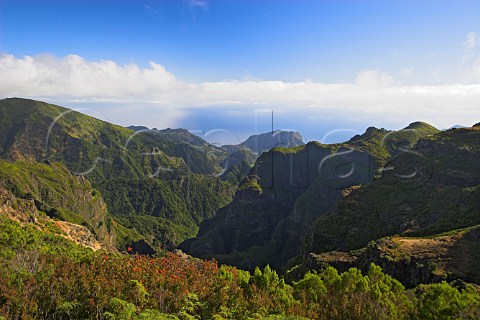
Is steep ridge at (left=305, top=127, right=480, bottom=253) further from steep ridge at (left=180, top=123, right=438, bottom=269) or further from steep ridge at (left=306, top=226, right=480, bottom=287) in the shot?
steep ridge at (left=180, top=123, right=438, bottom=269)

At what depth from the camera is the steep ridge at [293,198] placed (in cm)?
14550

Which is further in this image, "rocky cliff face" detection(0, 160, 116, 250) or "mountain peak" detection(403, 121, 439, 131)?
"mountain peak" detection(403, 121, 439, 131)

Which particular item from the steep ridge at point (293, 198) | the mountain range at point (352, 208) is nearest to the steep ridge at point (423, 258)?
the mountain range at point (352, 208)

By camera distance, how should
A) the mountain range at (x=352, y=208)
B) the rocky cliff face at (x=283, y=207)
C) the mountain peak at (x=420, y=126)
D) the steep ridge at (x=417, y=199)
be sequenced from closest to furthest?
the mountain range at (x=352, y=208), the steep ridge at (x=417, y=199), the rocky cliff face at (x=283, y=207), the mountain peak at (x=420, y=126)

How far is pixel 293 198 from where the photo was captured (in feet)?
618

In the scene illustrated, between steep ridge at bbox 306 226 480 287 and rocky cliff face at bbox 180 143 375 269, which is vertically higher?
steep ridge at bbox 306 226 480 287

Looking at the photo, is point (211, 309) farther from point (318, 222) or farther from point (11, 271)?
point (318, 222)

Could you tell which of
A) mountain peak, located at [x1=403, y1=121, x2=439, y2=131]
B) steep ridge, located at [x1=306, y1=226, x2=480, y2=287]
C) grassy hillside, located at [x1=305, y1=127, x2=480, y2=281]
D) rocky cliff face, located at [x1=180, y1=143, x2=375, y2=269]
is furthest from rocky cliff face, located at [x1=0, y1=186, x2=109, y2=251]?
mountain peak, located at [x1=403, y1=121, x2=439, y2=131]

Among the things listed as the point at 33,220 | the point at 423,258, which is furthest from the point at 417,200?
the point at 33,220

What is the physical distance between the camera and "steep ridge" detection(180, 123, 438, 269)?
146 meters

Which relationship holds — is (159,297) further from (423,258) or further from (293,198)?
(293,198)

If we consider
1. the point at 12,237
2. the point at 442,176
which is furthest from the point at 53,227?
the point at 442,176

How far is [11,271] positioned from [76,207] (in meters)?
171

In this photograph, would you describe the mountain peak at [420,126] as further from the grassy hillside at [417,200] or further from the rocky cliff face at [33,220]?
the rocky cliff face at [33,220]
